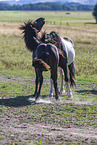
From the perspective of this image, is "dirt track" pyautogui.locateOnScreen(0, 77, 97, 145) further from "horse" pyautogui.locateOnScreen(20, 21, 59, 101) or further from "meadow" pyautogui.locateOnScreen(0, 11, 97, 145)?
"horse" pyautogui.locateOnScreen(20, 21, 59, 101)

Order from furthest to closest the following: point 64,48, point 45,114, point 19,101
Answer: point 64,48, point 19,101, point 45,114

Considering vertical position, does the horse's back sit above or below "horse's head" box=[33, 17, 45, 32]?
below

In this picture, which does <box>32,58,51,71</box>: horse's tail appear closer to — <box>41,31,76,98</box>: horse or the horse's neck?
the horse's neck

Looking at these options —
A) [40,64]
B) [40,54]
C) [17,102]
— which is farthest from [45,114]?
[40,54]

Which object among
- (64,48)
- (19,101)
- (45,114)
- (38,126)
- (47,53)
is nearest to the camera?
(38,126)

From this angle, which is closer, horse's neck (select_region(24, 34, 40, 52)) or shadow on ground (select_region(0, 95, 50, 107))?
shadow on ground (select_region(0, 95, 50, 107))

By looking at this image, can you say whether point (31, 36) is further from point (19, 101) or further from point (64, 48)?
point (19, 101)

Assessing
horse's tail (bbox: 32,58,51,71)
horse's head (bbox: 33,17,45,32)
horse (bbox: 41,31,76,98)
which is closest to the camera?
horse's tail (bbox: 32,58,51,71)

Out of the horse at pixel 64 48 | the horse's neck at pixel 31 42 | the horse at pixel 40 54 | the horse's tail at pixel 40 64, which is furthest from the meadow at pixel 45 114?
the horse's neck at pixel 31 42

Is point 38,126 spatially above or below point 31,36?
below

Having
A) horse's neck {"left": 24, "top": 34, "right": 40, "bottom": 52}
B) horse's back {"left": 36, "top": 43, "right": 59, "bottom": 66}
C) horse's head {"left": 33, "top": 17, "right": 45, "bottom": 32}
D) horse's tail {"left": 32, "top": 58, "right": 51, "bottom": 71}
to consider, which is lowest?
horse's tail {"left": 32, "top": 58, "right": 51, "bottom": 71}

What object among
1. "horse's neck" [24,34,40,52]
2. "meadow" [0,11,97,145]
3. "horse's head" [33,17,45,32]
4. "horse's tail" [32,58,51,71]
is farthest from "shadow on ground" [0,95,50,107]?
"horse's head" [33,17,45,32]

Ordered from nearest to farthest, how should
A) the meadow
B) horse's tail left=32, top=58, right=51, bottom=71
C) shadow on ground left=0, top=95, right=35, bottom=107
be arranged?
the meadow → horse's tail left=32, top=58, right=51, bottom=71 → shadow on ground left=0, top=95, right=35, bottom=107

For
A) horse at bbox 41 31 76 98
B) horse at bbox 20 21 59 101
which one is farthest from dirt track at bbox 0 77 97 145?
horse at bbox 41 31 76 98
